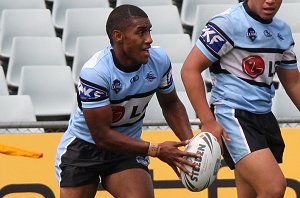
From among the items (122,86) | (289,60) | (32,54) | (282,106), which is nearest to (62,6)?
(32,54)

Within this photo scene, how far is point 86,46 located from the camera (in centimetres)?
824

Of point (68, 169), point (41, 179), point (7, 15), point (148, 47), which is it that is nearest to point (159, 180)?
point (41, 179)

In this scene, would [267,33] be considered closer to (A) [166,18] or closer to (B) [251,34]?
(B) [251,34]

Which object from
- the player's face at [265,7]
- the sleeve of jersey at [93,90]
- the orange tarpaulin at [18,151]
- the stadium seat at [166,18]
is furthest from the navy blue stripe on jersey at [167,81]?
the stadium seat at [166,18]

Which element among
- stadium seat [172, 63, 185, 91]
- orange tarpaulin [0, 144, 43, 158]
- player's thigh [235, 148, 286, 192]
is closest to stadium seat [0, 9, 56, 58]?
stadium seat [172, 63, 185, 91]

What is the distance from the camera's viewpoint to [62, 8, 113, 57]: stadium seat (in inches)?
349

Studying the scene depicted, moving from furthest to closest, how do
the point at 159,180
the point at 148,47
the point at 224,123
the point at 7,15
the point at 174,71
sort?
the point at 7,15 < the point at 174,71 < the point at 159,180 < the point at 224,123 < the point at 148,47

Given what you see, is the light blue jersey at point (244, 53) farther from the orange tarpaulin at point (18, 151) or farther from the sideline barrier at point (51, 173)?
the orange tarpaulin at point (18, 151)

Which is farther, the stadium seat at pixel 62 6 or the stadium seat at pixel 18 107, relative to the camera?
the stadium seat at pixel 62 6

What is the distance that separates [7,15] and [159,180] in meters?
3.26

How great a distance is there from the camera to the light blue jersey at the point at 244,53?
5105mm

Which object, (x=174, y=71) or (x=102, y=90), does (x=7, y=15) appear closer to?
(x=174, y=71)

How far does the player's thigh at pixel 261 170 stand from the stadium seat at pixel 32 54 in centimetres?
356

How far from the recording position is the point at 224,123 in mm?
5270
